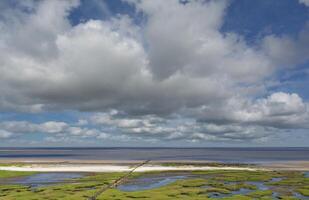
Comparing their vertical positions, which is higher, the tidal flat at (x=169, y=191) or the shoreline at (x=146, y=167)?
the shoreline at (x=146, y=167)

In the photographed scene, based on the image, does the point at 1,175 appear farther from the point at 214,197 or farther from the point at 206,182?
the point at 214,197

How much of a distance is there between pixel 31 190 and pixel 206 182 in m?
35.1

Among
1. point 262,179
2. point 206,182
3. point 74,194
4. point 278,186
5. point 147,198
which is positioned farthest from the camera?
point 262,179

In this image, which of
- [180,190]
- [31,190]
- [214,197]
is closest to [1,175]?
[31,190]

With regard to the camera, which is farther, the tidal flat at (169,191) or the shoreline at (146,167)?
the shoreline at (146,167)

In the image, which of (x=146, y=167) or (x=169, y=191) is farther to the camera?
(x=146, y=167)

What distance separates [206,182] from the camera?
241 ft

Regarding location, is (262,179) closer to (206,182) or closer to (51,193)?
(206,182)

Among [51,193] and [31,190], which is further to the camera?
[31,190]

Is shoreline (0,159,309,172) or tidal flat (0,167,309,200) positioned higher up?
shoreline (0,159,309,172)

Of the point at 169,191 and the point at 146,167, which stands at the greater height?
the point at 146,167

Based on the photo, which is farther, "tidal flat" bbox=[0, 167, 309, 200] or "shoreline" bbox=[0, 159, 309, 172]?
"shoreline" bbox=[0, 159, 309, 172]

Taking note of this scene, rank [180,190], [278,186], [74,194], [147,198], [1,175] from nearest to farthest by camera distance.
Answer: [147,198] → [74,194] → [180,190] → [278,186] → [1,175]

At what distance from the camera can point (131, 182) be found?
7550 cm
